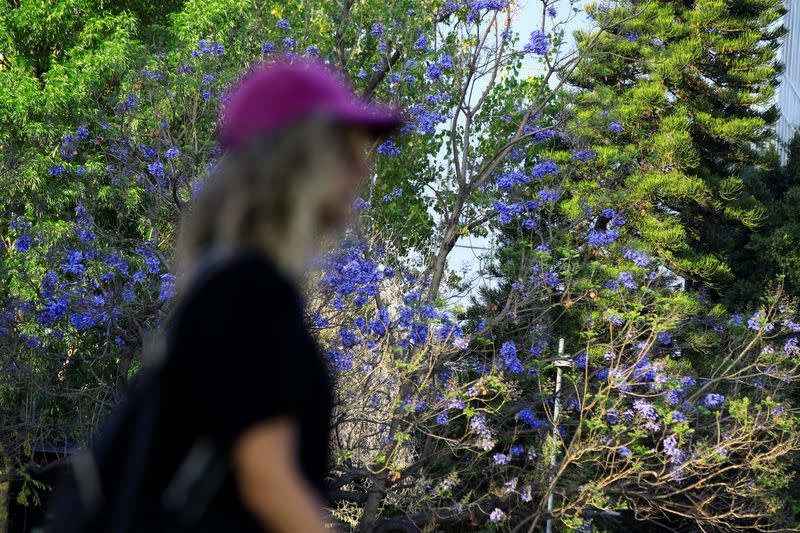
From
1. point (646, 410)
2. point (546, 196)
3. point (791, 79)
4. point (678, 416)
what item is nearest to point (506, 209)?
point (546, 196)

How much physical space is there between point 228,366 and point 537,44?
10506 millimetres

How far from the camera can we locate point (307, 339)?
1.57 meters

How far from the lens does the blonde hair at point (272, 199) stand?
155 centimetres

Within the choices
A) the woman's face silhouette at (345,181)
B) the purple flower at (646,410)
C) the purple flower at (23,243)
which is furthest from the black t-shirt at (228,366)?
the purple flower at (23,243)

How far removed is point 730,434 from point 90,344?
6.52 m

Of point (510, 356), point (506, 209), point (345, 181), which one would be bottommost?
point (510, 356)

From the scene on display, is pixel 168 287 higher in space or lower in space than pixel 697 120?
lower

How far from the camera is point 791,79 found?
104 ft

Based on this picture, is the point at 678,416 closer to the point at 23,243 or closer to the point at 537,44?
the point at 537,44

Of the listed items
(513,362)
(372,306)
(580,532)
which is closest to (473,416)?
(513,362)

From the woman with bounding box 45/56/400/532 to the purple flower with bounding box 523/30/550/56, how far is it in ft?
33.6

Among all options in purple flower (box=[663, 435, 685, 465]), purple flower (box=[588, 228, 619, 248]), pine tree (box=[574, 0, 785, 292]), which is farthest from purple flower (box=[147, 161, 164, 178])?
pine tree (box=[574, 0, 785, 292])

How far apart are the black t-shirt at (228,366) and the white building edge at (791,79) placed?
3014cm

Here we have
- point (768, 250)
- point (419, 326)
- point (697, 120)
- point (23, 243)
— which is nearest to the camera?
point (419, 326)
